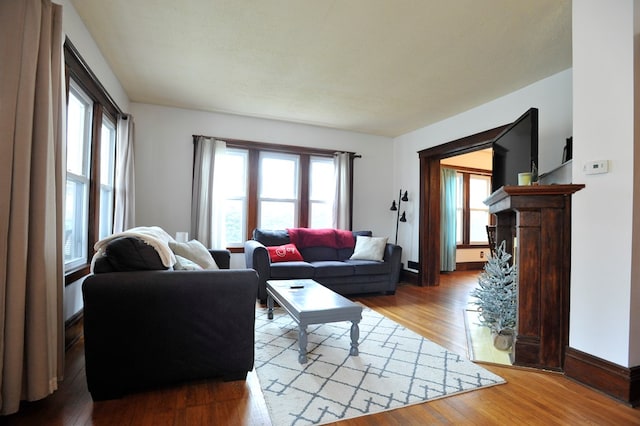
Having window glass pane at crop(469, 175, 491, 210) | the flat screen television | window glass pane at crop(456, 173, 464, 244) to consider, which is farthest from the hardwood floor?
window glass pane at crop(469, 175, 491, 210)

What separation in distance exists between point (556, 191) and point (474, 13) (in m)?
1.39

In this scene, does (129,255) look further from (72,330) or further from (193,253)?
(72,330)

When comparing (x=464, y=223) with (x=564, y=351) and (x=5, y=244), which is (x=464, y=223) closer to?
(x=564, y=351)

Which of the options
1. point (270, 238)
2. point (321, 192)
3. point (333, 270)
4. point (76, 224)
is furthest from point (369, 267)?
point (76, 224)

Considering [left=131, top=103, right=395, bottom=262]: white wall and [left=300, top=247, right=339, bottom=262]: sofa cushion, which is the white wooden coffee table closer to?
[left=300, top=247, right=339, bottom=262]: sofa cushion

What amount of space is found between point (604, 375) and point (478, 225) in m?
5.57

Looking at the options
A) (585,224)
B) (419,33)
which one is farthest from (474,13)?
(585,224)

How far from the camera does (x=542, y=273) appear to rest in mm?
2264

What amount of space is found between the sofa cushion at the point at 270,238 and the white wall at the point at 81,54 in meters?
2.07

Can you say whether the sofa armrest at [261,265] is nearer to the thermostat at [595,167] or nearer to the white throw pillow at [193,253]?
the white throw pillow at [193,253]

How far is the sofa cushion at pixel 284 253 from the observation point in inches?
161

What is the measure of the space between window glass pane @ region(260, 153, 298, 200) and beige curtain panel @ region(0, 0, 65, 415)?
10.8ft

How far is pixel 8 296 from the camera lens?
58.8 inches

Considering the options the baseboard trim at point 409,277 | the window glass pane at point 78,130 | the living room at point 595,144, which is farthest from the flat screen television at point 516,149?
the window glass pane at point 78,130
